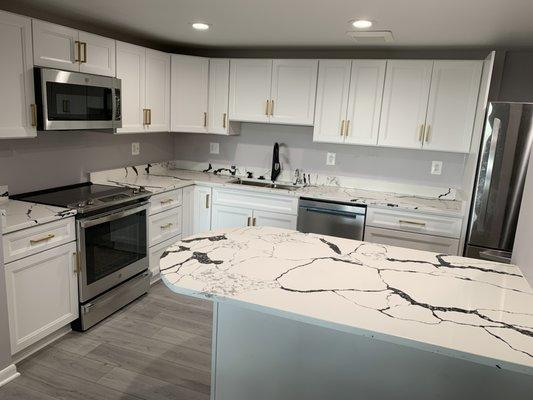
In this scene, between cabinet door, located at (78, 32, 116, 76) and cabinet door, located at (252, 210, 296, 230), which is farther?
cabinet door, located at (252, 210, 296, 230)

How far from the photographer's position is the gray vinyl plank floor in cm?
229

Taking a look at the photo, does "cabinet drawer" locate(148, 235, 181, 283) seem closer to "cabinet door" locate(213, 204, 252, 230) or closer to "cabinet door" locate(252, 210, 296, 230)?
"cabinet door" locate(213, 204, 252, 230)

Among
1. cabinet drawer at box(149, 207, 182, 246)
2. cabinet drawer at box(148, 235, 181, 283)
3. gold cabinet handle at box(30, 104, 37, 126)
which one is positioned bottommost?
cabinet drawer at box(148, 235, 181, 283)

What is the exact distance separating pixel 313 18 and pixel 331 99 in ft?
3.75

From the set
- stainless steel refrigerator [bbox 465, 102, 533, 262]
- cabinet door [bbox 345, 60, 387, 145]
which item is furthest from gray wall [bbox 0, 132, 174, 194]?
stainless steel refrigerator [bbox 465, 102, 533, 262]

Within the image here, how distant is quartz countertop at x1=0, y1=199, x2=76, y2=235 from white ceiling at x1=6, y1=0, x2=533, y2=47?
135 centimetres

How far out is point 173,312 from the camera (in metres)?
3.24

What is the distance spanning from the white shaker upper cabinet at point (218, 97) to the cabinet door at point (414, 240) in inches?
71.2

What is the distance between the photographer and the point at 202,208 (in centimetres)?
412

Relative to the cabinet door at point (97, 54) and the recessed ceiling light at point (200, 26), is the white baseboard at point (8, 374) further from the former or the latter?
the recessed ceiling light at point (200, 26)

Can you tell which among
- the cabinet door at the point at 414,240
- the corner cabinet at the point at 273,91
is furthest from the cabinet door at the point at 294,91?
the cabinet door at the point at 414,240

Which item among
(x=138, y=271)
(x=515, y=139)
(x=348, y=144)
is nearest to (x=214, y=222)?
(x=138, y=271)

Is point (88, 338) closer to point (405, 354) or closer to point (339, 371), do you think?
point (339, 371)

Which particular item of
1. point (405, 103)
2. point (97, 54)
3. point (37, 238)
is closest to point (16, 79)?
point (97, 54)
